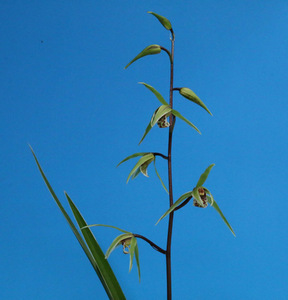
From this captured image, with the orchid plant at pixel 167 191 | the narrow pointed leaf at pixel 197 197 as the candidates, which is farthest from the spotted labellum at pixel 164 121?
the narrow pointed leaf at pixel 197 197

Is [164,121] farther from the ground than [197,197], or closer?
farther from the ground

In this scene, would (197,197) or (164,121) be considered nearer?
(197,197)

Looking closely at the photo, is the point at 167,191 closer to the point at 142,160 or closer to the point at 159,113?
the point at 142,160

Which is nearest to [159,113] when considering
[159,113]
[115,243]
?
[159,113]

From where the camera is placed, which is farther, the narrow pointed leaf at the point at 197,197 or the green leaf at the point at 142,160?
the green leaf at the point at 142,160

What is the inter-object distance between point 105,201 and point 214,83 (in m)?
0.71

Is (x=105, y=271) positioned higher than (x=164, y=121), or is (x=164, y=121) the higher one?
(x=164, y=121)

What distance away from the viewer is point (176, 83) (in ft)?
6.96

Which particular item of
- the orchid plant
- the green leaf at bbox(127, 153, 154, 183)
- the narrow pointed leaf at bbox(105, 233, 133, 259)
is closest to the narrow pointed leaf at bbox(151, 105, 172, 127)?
the orchid plant

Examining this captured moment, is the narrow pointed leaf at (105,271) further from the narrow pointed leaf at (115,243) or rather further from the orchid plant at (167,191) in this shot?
the narrow pointed leaf at (115,243)

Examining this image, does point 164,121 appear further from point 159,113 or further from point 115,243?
point 115,243

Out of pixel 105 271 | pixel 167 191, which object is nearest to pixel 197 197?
pixel 167 191

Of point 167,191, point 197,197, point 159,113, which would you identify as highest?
point 159,113

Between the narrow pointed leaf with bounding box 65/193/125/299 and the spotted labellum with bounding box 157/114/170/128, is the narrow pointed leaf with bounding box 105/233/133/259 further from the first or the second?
the spotted labellum with bounding box 157/114/170/128
